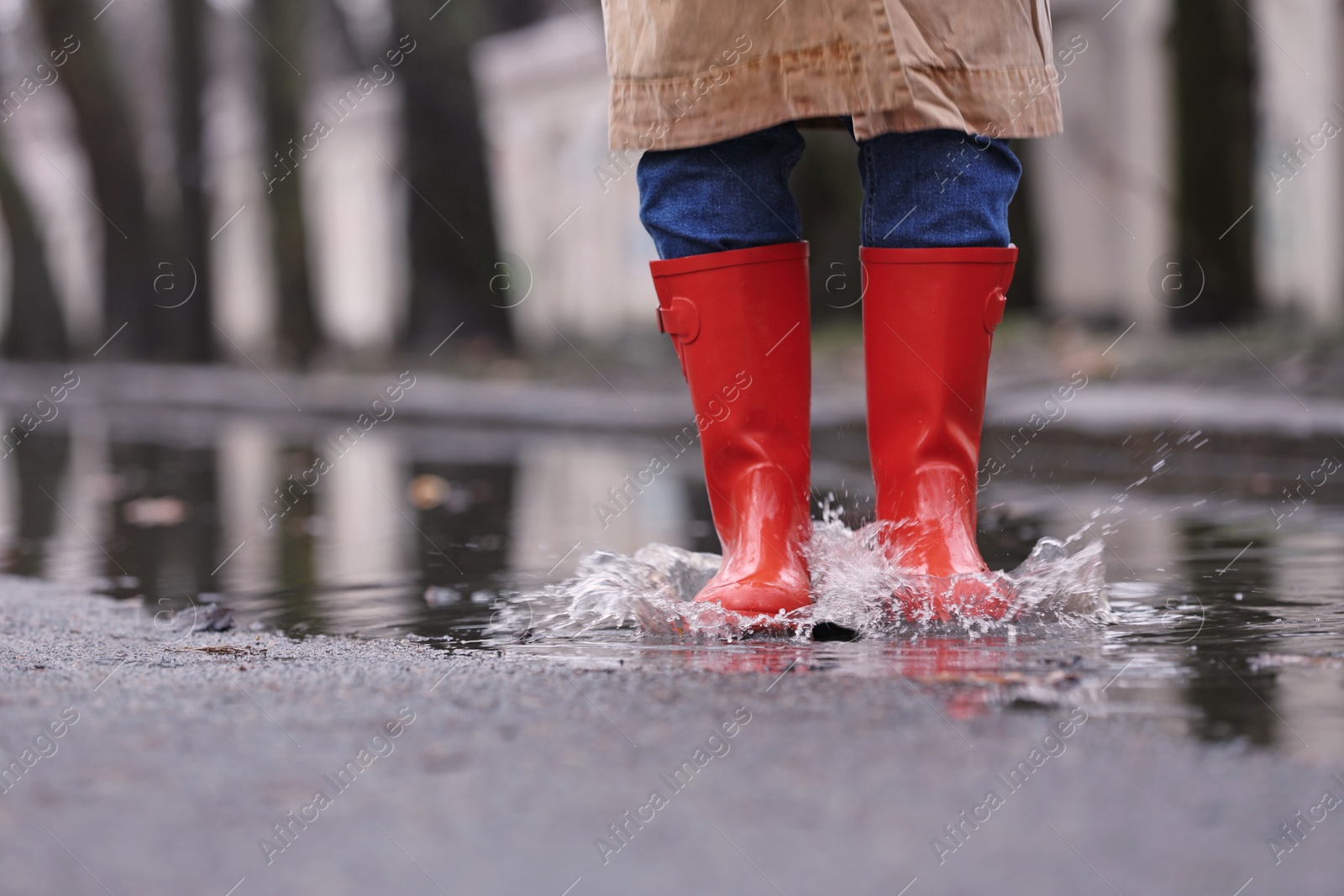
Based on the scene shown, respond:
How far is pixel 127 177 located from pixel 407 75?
22.7 feet

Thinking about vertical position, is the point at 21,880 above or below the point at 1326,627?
above

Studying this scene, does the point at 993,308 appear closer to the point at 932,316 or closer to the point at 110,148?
the point at 932,316

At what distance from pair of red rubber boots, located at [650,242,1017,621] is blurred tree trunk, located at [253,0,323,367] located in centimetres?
1445

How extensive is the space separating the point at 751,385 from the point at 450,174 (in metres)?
11.0

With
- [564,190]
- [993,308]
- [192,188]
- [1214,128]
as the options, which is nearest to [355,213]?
[564,190]

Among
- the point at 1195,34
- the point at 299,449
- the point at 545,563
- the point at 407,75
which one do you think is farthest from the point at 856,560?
the point at 407,75

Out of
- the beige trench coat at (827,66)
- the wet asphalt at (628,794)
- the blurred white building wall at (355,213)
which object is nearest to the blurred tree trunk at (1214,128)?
the beige trench coat at (827,66)

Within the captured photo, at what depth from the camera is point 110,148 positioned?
62.3 ft

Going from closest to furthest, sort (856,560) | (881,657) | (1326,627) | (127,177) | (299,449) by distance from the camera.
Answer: (881,657) < (1326,627) < (856,560) < (299,449) < (127,177)

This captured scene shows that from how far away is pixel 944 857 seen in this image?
141 cm

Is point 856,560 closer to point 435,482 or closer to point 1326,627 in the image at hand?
point 1326,627

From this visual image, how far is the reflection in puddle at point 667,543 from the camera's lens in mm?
2068

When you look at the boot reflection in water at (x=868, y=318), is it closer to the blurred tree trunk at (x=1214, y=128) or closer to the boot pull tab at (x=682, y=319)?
the boot pull tab at (x=682, y=319)

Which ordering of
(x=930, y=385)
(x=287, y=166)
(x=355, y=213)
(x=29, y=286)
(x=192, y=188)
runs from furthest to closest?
(x=355, y=213), (x=29, y=286), (x=192, y=188), (x=287, y=166), (x=930, y=385)
